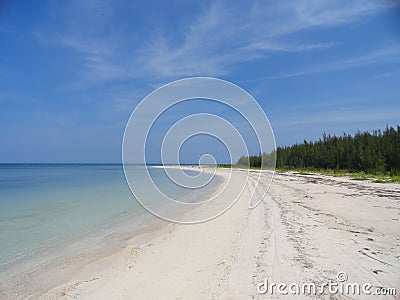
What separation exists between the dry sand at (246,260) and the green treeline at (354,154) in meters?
25.3

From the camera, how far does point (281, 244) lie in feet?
20.5

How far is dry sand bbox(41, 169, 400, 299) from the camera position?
4.49 m

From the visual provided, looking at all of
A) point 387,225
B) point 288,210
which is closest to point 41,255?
point 288,210

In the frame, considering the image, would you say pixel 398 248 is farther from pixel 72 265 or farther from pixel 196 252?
pixel 72 265

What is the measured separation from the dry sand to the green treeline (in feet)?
83.0

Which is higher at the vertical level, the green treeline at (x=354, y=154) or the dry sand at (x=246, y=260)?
the green treeline at (x=354, y=154)

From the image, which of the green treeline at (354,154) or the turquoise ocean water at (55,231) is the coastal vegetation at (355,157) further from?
the turquoise ocean water at (55,231)

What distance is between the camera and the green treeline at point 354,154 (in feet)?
107

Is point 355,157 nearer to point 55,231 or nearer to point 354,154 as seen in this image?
point 354,154

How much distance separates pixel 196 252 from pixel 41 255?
14.1 feet

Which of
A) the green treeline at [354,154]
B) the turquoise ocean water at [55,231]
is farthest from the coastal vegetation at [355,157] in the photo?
the turquoise ocean water at [55,231]

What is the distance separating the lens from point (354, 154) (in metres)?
38.5

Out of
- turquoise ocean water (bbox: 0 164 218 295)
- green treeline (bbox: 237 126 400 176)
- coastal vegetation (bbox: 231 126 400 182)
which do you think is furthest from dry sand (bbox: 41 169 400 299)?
green treeline (bbox: 237 126 400 176)

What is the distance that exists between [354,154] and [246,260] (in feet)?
128
